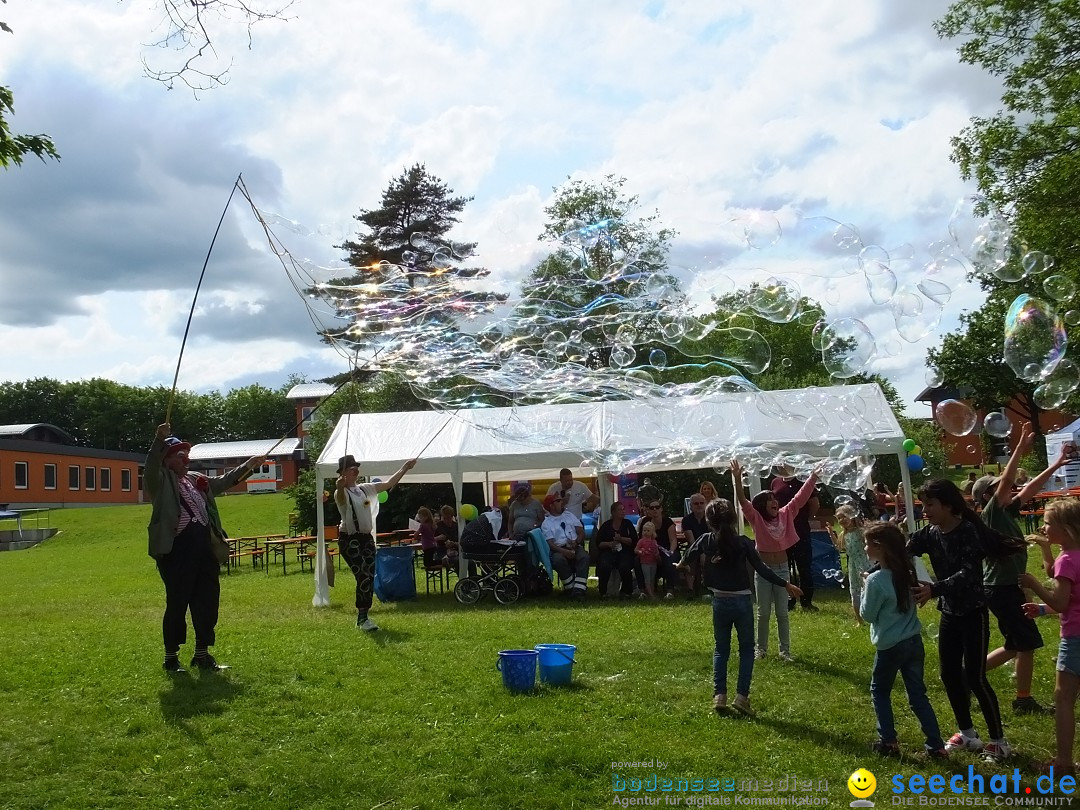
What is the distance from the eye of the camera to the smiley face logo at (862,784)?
387cm

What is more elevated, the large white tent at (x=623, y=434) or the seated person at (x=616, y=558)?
the large white tent at (x=623, y=434)

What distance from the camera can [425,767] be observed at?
4379mm

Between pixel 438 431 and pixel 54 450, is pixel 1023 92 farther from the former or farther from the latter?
pixel 54 450

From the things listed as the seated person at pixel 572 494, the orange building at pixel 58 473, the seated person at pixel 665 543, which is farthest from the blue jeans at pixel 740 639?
the orange building at pixel 58 473

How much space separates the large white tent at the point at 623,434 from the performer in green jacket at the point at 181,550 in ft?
16.0

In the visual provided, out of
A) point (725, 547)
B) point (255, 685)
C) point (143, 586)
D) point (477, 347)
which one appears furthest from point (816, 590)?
point (143, 586)

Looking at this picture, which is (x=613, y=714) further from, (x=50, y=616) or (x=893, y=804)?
(x=50, y=616)

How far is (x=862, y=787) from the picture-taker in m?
3.91

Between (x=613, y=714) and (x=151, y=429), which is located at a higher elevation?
(x=151, y=429)

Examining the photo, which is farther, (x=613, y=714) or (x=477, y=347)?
(x=477, y=347)

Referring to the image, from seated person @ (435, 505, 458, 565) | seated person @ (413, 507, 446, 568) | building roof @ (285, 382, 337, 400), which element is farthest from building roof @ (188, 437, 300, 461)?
seated person @ (435, 505, 458, 565)

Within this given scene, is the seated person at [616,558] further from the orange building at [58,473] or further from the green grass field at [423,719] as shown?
the orange building at [58,473]

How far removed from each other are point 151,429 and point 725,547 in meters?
82.6

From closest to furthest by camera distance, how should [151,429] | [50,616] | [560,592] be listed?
[50,616]
[560,592]
[151,429]
